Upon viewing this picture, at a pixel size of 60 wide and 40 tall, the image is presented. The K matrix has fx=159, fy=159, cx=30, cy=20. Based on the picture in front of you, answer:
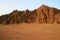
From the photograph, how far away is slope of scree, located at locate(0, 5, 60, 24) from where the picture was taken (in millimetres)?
49175

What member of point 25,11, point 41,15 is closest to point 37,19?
point 41,15

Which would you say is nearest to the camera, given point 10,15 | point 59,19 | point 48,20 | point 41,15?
point 59,19

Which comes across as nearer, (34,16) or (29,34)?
(29,34)

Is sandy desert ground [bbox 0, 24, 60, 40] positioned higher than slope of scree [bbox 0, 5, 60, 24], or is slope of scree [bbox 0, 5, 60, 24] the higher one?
slope of scree [bbox 0, 5, 60, 24]

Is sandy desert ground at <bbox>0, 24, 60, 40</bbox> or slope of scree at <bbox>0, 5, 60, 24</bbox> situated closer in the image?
sandy desert ground at <bbox>0, 24, 60, 40</bbox>

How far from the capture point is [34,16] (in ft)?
175

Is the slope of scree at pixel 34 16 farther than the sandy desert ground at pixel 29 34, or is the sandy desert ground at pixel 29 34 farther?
the slope of scree at pixel 34 16

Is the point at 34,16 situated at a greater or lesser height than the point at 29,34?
greater

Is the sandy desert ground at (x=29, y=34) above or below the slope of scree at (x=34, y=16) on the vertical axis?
below

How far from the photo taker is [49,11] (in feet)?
167

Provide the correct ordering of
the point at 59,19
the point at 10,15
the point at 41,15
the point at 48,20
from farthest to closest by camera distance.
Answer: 1. the point at 10,15
2. the point at 41,15
3. the point at 48,20
4. the point at 59,19

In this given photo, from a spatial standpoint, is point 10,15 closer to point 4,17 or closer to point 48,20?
point 4,17

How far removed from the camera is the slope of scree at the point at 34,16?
161 ft

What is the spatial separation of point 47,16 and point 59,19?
22.4 ft
